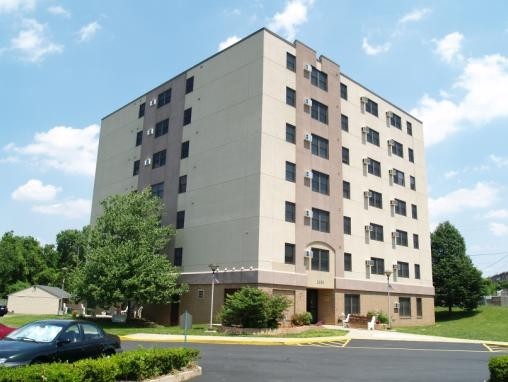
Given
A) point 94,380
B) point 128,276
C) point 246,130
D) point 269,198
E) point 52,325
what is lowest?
point 94,380

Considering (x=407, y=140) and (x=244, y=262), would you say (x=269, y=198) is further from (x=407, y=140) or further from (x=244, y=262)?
(x=407, y=140)

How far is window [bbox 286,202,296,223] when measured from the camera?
36.0 m

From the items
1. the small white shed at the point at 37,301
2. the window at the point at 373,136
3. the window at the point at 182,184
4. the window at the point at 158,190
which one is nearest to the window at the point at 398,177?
the window at the point at 373,136

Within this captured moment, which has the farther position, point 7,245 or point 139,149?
point 7,245

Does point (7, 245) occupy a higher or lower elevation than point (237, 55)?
lower

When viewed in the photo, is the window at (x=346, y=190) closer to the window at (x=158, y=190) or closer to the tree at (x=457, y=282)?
the window at (x=158, y=190)

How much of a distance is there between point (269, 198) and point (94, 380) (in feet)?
82.4

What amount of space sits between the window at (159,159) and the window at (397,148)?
22.8m

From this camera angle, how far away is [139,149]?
47562mm

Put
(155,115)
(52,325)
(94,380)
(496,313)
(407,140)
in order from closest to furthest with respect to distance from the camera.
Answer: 1. (94,380)
2. (52,325)
3. (155,115)
4. (407,140)
5. (496,313)

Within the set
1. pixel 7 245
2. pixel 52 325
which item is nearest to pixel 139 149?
pixel 52 325

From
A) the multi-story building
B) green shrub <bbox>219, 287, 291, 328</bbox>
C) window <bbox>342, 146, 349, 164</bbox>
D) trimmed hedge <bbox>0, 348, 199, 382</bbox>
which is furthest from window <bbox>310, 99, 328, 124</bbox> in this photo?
trimmed hedge <bbox>0, 348, 199, 382</bbox>

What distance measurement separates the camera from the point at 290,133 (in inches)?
1487

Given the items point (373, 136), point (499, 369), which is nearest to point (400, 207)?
point (373, 136)
